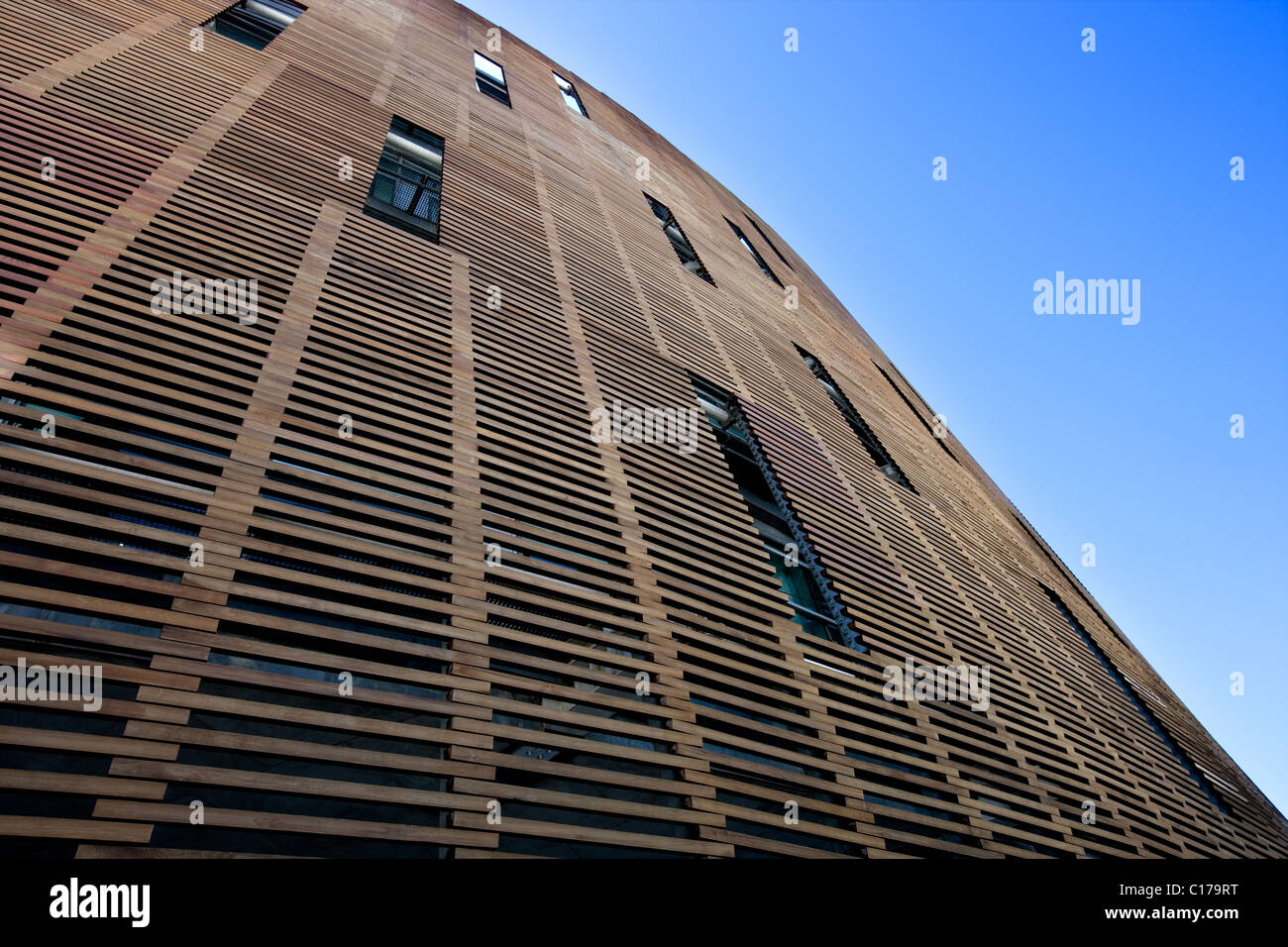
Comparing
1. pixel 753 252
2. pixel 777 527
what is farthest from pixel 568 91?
pixel 777 527

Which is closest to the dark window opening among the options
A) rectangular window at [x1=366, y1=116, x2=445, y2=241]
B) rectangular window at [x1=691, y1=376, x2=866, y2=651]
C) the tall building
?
the tall building

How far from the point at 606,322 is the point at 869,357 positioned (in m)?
7.78

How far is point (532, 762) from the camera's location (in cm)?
263

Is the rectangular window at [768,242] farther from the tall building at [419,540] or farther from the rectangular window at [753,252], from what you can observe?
the tall building at [419,540]

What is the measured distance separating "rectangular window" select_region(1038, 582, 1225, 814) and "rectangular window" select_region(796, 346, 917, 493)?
109 inches

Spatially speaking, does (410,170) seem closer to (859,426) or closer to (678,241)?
(678,241)

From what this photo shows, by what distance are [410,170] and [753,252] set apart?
7.06 m

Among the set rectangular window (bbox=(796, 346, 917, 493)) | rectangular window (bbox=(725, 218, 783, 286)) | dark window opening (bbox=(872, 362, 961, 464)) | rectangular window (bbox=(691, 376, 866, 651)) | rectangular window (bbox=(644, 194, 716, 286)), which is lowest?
rectangular window (bbox=(691, 376, 866, 651))

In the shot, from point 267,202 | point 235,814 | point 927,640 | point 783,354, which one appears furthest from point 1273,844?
point 267,202

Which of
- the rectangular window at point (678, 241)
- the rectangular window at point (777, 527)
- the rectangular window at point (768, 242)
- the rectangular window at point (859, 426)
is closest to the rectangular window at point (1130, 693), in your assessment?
the rectangular window at point (859, 426)

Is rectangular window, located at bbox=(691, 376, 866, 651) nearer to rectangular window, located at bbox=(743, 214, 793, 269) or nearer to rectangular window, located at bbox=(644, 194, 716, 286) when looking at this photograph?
rectangular window, located at bbox=(644, 194, 716, 286)

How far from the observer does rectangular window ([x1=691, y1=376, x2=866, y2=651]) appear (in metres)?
5.11

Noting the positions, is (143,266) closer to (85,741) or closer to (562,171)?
(85,741)

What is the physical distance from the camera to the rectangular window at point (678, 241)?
8.84 m
